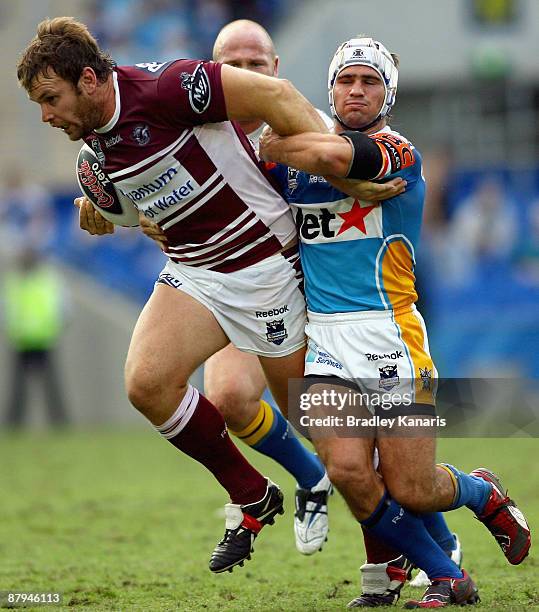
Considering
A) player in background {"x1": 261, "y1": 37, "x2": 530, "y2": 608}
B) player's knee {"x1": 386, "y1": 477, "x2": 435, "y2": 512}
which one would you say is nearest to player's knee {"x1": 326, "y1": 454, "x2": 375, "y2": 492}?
player in background {"x1": 261, "y1": 37, "x2": 530, "y2": 608}

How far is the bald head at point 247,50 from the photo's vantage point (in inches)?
268

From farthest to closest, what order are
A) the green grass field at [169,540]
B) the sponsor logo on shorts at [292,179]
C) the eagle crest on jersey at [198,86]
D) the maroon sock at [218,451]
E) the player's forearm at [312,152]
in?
1. the green grass field at [169,540]
2. the maroon sock at [218,451]
3. the sponsor logo on shorts at [292,179]
4. the eagle crest on jersey at [198,86]
5. the player's forearm at [312,152]

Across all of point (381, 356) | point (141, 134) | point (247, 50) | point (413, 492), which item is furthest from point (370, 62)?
point (413, 492)

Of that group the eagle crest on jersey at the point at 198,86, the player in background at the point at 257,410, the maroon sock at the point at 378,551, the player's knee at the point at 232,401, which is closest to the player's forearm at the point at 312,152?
the eagle crest on jersey at the point at 198,86

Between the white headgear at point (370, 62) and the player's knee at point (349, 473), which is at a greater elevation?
the white headgear at point (370, 62)

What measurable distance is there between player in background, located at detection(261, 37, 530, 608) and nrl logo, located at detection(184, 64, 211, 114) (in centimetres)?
34

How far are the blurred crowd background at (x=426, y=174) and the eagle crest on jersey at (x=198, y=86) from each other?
836 centimetres

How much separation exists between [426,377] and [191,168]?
1.44 metres

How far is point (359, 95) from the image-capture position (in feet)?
18.2

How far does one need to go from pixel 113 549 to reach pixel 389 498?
2.87 m

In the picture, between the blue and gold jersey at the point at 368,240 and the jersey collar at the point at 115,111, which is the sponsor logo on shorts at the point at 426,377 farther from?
the jersey collar at the point at 115,111

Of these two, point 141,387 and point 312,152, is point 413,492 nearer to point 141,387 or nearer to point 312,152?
point 141,387

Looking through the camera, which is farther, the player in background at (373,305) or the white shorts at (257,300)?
the white shorts at (257,300)

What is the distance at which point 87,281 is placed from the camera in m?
17.1
